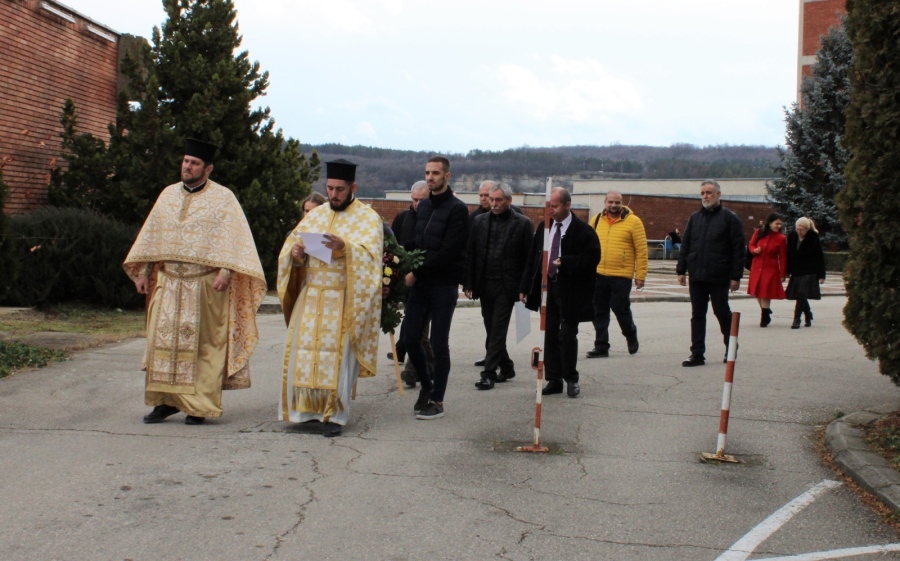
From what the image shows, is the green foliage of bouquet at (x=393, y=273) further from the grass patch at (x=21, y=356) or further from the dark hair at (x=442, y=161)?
the grass patch at (x=21, y=356)

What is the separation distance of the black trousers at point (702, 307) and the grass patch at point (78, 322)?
22.7 ft

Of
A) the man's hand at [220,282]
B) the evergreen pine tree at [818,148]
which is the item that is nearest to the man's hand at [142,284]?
the man's hand at [220,282]

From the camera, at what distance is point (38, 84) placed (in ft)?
60.4

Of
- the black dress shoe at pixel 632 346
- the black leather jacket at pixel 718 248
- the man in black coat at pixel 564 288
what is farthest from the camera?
the black dress shoe at pixel 632 346

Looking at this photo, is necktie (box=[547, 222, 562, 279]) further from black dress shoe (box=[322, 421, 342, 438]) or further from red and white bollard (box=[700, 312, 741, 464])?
black dress shoe (box=[322, 421, 342, 438])

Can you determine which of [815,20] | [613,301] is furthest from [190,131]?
[815,20]

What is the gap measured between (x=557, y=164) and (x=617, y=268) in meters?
89.7

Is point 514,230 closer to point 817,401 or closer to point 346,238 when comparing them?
point 346,238

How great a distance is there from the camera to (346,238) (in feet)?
26.4

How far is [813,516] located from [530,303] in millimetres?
4275

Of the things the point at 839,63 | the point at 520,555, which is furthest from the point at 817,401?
the point at 839,63

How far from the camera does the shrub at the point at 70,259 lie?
15953 millimetres

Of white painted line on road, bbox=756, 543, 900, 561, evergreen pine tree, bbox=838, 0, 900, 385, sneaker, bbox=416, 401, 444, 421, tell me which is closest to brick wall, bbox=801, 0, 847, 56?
evergreen pine tree, bbox=838, 0, 900, 385

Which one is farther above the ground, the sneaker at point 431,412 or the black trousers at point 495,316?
the black trousers at point 495,316
